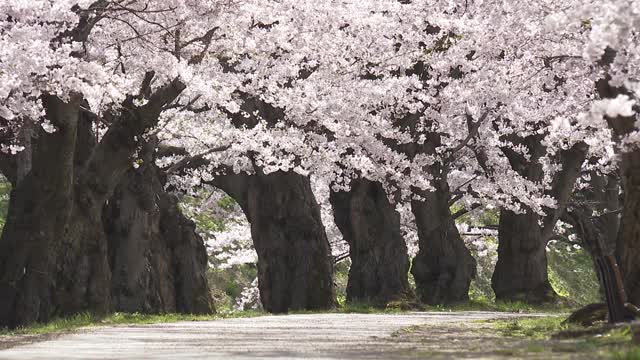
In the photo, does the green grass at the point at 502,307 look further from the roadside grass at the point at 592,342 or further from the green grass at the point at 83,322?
the roadside grass at the point at 592,342

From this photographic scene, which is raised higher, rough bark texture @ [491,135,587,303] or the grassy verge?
rough bark texture @ [491,135,587,303]

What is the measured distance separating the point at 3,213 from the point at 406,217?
15245 mm

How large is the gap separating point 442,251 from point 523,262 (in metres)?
2.89

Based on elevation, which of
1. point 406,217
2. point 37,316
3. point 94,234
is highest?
point 406,217

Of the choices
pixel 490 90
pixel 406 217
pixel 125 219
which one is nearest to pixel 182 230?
pixel 125 219

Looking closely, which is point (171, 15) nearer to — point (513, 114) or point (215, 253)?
point (513, 114)

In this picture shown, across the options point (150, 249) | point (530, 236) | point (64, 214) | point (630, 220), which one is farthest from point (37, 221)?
point (530, 236)

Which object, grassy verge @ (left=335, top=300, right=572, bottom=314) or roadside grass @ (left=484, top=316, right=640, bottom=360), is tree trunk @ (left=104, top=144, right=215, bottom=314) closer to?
grassy verge @ (left=335, top=300, right=572, bottom=314)

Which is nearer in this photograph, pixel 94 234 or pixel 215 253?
pixel 94 234

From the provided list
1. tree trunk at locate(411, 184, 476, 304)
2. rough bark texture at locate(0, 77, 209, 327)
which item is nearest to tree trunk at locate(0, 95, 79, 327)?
rough bark texture at locate(0, 77, 209, 327)

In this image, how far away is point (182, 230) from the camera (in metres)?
31.7

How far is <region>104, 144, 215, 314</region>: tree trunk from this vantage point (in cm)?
2858

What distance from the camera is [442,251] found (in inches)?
1412

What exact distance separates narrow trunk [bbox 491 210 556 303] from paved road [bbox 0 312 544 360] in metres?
17.9
